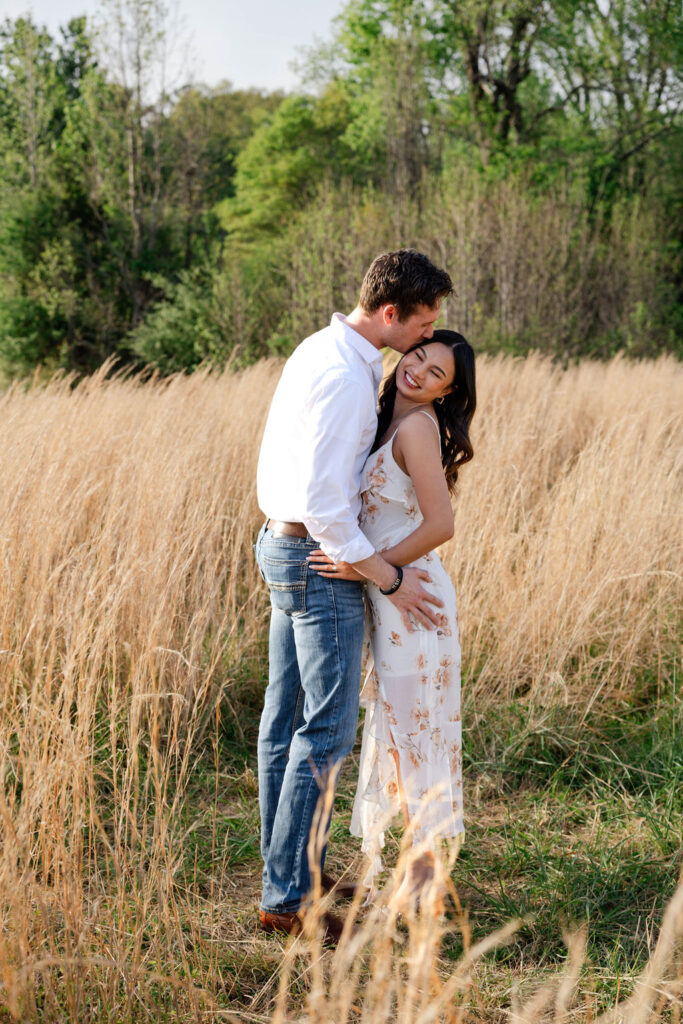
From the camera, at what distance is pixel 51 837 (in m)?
1.94

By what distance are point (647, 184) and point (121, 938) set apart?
21838mm

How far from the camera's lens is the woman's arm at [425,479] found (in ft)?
7.26

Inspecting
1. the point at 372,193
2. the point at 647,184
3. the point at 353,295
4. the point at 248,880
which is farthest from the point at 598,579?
the point at 647,184

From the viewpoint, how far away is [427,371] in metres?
2.25

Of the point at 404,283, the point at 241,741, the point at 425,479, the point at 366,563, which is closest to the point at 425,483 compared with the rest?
the point at 425,479

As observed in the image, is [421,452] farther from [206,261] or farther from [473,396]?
[206,261]

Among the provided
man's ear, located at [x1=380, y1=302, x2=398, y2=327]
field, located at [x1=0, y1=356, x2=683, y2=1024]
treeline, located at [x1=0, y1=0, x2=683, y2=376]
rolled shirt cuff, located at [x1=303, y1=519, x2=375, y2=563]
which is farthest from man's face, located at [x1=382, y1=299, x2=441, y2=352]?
treeline, located at [x1=0, y1=0, x2=683, y2=376]

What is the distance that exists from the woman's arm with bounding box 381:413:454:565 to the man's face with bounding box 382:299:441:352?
211mm

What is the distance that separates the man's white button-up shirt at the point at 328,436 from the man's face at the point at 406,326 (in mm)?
67

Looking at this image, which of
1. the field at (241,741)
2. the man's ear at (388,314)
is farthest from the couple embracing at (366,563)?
the field at (241,741)

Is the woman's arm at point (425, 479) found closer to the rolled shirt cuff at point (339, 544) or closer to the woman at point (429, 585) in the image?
the woman at point (429, 585)

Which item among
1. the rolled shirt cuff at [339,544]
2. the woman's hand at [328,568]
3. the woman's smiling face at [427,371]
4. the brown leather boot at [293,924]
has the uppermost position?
the woman's smiling face at [427,371]

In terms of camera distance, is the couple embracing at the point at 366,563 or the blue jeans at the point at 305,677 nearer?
the couple embracing at the point at 366,563

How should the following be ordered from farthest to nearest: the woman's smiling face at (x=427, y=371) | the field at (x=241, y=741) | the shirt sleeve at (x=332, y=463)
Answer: the woman's smiling face at (x=427, y=371)
the shirt sleeve at (x=332, y=463)
the field at (x=241, y=741)
